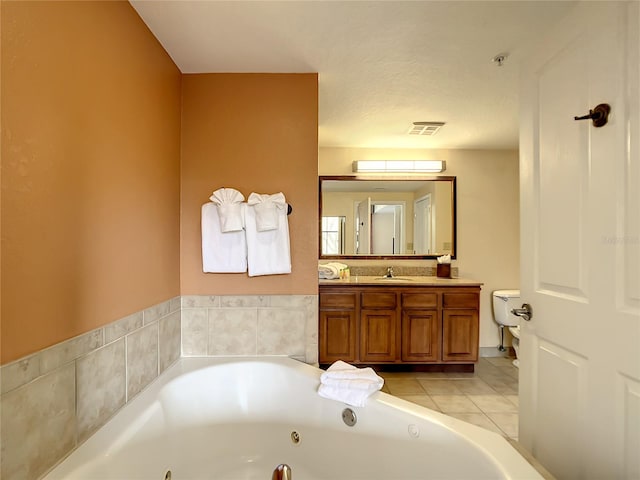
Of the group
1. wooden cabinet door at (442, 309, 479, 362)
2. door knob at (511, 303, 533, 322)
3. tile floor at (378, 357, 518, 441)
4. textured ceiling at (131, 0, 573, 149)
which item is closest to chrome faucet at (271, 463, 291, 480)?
door knob at (511, 303, 533, 322)

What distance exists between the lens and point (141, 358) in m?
1.55

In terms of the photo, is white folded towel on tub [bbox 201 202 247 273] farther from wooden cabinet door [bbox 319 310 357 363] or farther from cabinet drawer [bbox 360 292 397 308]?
cabinet drawer [bbox 360 292 397 308]

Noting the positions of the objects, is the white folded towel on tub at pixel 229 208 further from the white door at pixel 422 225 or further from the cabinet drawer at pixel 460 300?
the white door at pixel 422 225

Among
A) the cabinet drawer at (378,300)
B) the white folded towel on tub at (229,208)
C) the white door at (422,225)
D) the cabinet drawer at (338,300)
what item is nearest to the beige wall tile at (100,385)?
the white folded towel on tub at (229,208)

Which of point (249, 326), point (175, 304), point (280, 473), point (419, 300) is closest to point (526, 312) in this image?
point (280, 473)

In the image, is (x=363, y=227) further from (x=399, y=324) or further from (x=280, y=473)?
(x=280, y=473)

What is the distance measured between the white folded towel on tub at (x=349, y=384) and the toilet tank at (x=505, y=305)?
247 cm

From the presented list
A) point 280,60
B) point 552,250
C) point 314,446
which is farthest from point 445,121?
point 314,446

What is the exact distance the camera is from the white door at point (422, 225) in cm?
360

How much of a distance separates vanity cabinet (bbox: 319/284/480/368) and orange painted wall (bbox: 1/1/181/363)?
170 centimetres

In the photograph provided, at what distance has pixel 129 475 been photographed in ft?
3.77

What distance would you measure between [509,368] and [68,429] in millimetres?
3512

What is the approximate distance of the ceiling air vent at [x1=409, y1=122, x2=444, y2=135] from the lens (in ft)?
9.49

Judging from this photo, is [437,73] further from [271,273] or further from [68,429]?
[68,429]
